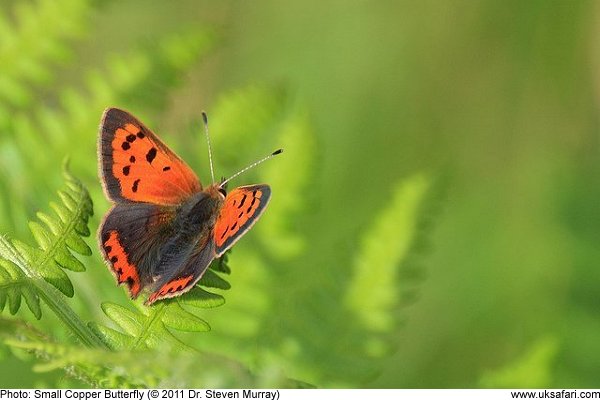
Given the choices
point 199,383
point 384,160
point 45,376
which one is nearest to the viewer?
point 199,383

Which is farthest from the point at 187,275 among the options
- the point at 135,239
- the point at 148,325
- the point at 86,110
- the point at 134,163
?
the point at 86,110

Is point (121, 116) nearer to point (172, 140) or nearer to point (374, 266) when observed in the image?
point (172, 140)

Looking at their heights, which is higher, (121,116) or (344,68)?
(121,116)

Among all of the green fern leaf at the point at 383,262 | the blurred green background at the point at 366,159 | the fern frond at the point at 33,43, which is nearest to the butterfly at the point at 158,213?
the blurred green background at the point at 366,159

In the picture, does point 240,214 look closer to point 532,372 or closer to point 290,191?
point 290,191

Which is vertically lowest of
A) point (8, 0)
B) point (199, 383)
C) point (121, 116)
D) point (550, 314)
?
point (550, 314)

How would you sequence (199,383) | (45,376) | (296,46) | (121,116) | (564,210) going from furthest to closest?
(296,46), (564,210), (45,376), (121,116), (199,383)

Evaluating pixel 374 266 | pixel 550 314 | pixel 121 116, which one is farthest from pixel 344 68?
pixel 121 116
